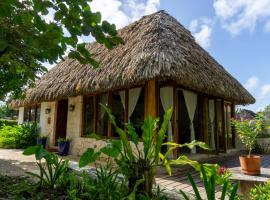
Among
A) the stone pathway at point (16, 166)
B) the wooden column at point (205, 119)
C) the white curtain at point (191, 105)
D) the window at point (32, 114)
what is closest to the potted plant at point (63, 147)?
the stone pathway at point (16, 166)

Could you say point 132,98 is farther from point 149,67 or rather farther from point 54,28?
point 54,28

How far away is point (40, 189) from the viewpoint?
10.5ft

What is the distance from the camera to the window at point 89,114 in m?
8.80

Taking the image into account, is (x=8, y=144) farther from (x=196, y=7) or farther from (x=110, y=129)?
(x=196, y=7)

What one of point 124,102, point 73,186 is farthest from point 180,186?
point 124,102

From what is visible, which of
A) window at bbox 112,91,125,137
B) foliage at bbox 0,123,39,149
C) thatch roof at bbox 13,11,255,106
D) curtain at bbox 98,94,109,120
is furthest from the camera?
foliage at bbox 0,123,39,149

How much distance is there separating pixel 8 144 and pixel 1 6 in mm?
11382

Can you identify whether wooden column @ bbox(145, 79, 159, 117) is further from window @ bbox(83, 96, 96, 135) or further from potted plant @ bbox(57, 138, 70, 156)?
potted plant @ bbox(57, 138, 70, 156)

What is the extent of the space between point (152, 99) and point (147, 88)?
377 mm

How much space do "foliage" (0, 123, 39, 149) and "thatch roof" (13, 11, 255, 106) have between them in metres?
2.80

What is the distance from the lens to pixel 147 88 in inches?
259

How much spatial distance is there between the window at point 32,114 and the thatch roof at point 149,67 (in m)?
3.72

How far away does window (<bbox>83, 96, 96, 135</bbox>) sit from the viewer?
880cm

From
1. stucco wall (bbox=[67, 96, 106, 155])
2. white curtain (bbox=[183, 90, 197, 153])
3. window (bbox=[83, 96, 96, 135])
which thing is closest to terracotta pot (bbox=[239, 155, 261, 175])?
white curtain (bbox=[183, 90, 197, 153])
